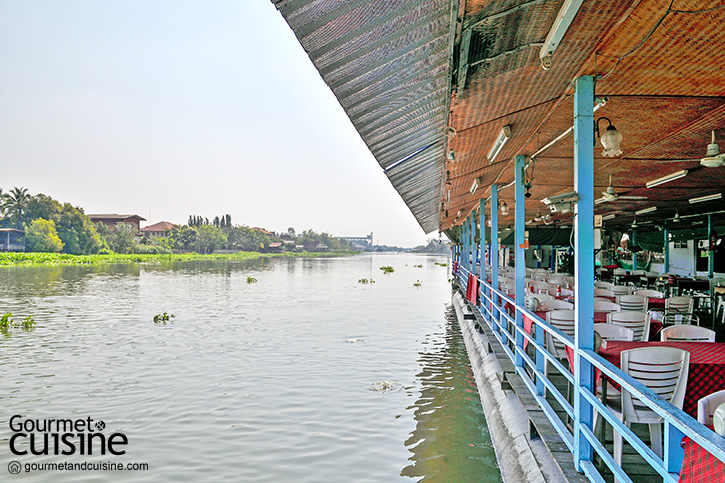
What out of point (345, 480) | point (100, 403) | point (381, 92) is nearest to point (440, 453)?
point (345, 480)

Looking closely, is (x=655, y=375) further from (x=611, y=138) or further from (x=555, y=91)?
(x=555, y=91)

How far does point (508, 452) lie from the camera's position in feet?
14.9

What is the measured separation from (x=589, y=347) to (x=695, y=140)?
3866 mm

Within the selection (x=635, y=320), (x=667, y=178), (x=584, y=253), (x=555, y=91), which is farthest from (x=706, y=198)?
(x=584, y=253)

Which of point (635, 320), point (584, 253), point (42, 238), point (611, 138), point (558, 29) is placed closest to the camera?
point (558, 29)

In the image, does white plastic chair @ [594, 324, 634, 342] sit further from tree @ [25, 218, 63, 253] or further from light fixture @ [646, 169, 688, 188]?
tree @ [25, 218, 63, 253]

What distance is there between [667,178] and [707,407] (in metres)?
7.04

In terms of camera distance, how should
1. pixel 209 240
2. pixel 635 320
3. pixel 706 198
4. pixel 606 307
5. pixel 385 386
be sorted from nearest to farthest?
pixel 635 320
pixel 606 307
pixel 385 386
pixel 706 198
pixel 209 240

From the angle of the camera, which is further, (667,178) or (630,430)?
(667,178)

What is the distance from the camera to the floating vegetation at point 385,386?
841cm

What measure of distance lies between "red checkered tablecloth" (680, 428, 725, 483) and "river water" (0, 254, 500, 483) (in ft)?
10.9

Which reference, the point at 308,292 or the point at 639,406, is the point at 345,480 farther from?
the point at 308,292

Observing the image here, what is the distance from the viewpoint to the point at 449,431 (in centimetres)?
639

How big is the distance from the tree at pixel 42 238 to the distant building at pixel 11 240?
8.59 m
